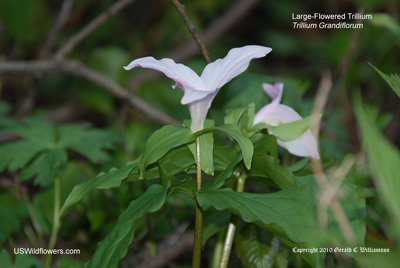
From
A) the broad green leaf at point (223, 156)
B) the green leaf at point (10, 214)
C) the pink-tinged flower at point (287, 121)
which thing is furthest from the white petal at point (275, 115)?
the green leaf at point (10, 214)

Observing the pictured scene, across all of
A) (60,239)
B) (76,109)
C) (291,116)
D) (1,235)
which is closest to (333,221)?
(291,116)

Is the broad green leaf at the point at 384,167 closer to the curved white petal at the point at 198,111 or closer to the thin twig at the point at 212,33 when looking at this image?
the curved white petal at the point at 198,111

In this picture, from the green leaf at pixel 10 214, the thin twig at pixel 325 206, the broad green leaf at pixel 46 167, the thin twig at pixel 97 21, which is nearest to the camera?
the thin twig at pixel 325 206

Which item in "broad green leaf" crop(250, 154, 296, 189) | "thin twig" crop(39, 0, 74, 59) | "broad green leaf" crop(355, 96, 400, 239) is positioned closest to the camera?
"broad green leaf" crop(355, 96, 400, 239)

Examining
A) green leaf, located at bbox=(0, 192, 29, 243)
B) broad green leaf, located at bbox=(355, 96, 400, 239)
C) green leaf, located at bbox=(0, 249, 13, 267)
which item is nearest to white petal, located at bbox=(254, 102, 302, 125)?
broad green leaf, located at bbox=(355, 96, 400, 239)

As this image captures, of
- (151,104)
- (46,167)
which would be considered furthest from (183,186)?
(151,104)

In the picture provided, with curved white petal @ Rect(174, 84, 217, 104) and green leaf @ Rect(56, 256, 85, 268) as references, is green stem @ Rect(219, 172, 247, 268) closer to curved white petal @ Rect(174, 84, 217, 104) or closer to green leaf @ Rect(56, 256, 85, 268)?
curved white petal @ Rect(174, 84, 217, 104)

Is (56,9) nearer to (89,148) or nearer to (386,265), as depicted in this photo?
(89,148)
